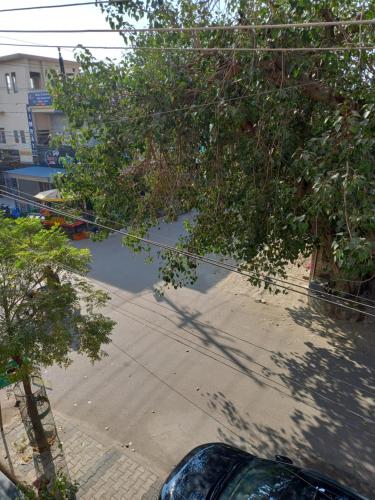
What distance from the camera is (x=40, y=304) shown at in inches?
176

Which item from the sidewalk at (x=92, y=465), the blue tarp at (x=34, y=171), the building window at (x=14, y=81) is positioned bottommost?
the sidewalk at (x=92, y=465)

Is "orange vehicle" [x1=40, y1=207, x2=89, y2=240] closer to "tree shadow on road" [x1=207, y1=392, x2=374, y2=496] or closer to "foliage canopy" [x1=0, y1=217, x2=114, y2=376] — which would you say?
"foliage canopy" [x1=0, y1=217, x2=114, y2=376]

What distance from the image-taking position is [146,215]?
7266 mm

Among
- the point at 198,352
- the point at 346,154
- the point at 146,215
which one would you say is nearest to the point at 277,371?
the point at 198,352

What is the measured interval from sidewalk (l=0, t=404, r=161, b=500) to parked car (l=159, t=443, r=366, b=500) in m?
0.91

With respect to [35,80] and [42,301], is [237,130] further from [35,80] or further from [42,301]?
[35,80]

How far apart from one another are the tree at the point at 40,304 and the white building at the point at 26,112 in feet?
51.4

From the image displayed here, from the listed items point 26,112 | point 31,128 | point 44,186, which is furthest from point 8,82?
point 44,186

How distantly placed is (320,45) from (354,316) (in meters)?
6.02

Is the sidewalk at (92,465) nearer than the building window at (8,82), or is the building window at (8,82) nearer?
the sidewalk at (92,465)

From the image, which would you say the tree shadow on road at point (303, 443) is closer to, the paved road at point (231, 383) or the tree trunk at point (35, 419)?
the paved road at point (231, 383)

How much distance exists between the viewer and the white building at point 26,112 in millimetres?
19656

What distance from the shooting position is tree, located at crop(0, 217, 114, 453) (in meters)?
4.27

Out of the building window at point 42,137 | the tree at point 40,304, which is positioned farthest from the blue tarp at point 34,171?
the tree at point 40,304
